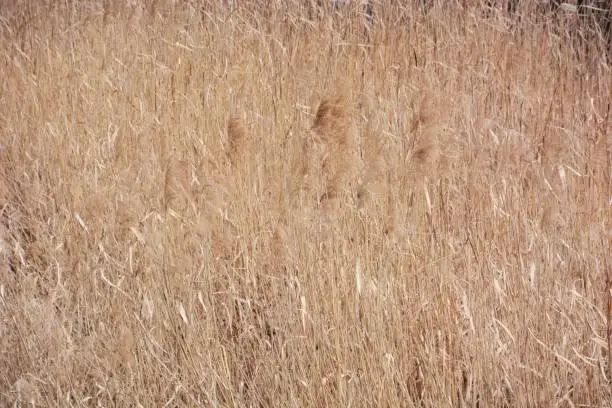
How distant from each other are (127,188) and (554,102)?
142cm

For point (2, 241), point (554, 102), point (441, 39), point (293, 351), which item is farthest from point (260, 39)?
point (293, 351)

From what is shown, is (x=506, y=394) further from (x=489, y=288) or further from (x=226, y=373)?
(x=226, y=373)

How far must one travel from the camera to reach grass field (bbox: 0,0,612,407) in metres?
1.64

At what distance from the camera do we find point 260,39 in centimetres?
334

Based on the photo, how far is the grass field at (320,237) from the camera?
1641 millimetres

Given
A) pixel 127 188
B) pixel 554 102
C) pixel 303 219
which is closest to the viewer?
pixel 303 219

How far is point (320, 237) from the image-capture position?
1.88 meters

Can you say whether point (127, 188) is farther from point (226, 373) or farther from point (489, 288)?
point (489, 288)

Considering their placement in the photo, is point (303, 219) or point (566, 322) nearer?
point (566, 322)

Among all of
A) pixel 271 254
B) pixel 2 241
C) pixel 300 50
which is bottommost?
pixel 2 241

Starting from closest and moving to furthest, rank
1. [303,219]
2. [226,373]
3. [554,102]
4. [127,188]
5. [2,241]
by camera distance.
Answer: [226,373] → [303,219] → [127,188] → [2,241] → [554,102]

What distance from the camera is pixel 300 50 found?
323cm

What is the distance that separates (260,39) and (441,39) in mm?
691

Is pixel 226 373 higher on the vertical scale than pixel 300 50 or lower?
lower
